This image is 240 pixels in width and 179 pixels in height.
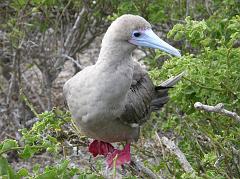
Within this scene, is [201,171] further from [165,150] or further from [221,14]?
[221,14]

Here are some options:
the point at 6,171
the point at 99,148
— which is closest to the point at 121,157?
the point at 99,148

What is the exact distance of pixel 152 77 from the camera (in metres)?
3.38

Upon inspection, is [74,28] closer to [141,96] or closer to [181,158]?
[141,96]

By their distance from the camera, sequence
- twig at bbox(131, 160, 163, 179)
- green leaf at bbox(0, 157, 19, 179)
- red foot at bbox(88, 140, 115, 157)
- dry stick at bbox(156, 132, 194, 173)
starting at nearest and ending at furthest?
1. green leaf at bbox(0, 157, 19, 179)
2. dry stick at bbox(156, 132, 194, 173)
3. twig at bbox(131, 160, 163, 179)
4. red foot at bbox(88, 140, 115, 157)

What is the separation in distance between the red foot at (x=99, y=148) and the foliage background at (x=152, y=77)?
0.23 ft

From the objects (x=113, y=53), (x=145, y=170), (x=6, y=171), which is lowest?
(x=145, y=170)

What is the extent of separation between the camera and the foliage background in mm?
2680

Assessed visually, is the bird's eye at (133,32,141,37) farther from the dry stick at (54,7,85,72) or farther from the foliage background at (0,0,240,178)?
the dry stick at (54,7,85,72)

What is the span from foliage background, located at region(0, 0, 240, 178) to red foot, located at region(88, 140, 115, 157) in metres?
0.07

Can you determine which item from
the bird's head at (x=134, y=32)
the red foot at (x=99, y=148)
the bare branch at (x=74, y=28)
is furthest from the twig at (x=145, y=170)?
the bare branch at (x=74, y=28)

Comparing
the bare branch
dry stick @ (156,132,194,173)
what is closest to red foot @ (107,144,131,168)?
dry stick @ (156,132,194,173)

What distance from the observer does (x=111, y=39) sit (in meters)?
2.92

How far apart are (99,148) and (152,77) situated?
477mm

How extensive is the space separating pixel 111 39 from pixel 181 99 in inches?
17.5
